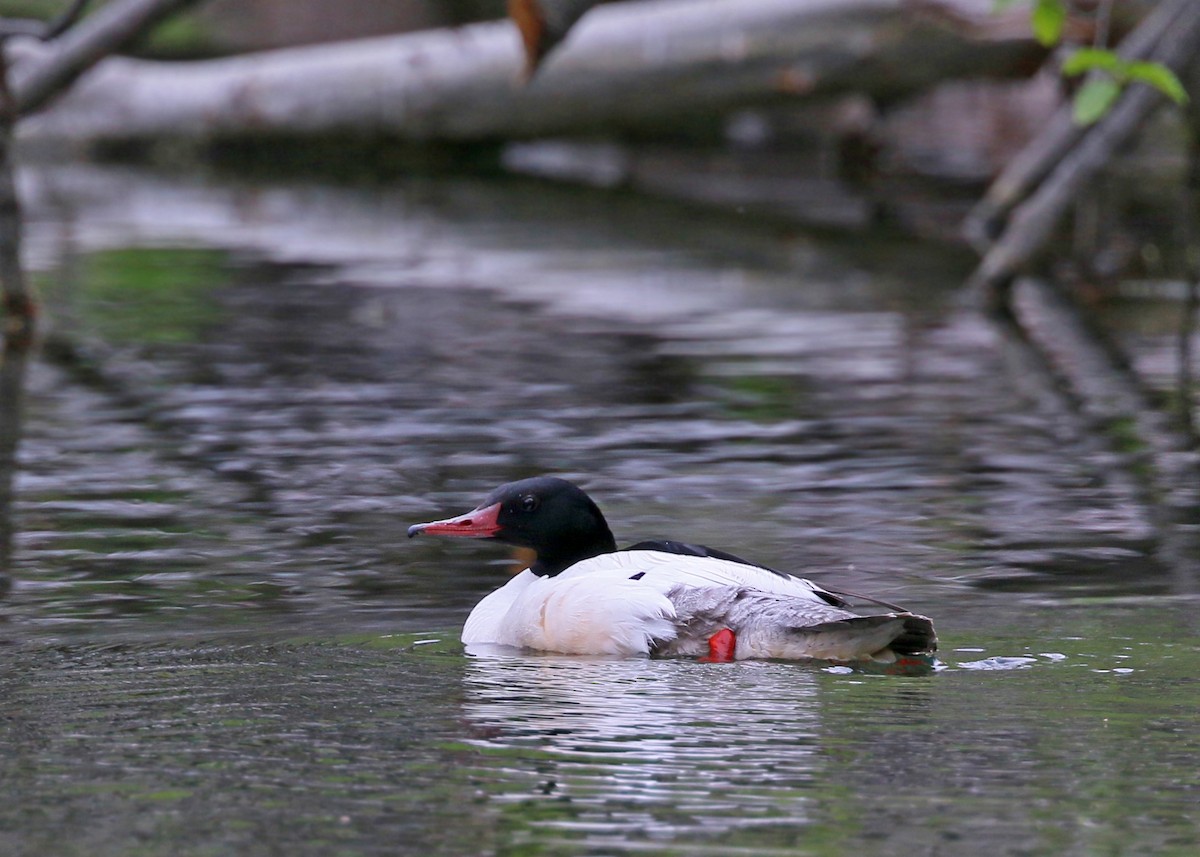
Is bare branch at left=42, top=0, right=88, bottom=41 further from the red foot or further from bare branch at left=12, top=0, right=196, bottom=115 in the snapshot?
the red foot

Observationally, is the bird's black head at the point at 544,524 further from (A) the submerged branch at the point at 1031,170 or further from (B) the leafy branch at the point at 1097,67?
(A) the submerged branch at the point at 1031,170

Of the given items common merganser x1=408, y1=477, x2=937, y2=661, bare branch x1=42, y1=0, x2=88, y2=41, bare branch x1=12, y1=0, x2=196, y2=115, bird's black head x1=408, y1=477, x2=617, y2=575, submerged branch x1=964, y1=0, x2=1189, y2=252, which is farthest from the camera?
submerged branch x1=964, y1=0, x2=1189, y2=252

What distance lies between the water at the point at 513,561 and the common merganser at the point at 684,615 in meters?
0.08

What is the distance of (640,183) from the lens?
909 inches

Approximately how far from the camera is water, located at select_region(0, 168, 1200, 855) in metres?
4.43

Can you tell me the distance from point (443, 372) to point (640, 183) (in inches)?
468

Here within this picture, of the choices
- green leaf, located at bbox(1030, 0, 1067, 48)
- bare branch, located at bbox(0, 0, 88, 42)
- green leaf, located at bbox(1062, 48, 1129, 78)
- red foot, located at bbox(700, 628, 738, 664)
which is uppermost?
bare branch, located at bbox(0, 0, 88, 42)

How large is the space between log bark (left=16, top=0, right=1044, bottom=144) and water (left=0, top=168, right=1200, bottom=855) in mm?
2196

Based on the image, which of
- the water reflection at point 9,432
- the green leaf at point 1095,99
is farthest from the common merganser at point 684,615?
the green leaf at point 1095,99

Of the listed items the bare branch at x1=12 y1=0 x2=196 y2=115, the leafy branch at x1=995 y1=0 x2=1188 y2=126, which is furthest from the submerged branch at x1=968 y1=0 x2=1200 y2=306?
the bare branch at x1=12 y1=0 x2=196 y2=115

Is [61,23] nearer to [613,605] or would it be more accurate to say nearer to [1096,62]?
[1096,62]

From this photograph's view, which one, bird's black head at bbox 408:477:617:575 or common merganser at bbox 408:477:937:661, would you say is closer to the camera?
common merganser at bbox 408:477:937:661

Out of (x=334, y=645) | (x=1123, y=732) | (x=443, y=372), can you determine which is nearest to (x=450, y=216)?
(x=443, y=372)

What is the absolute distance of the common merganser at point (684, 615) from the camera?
222 inches
